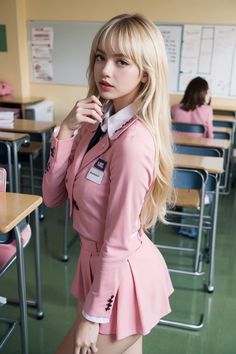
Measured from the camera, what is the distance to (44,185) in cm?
116

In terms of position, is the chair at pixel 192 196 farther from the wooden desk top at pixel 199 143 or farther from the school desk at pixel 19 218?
the school desk at pixel 19 218

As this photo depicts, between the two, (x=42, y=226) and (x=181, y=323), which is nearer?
(x=181, y=323)

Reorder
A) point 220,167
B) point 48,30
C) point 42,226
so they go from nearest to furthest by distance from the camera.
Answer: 1. point 220,167
2. point 42,226
3. point 48,30

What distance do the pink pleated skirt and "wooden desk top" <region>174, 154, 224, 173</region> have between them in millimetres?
1357

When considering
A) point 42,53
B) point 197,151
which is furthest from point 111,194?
point 42,53

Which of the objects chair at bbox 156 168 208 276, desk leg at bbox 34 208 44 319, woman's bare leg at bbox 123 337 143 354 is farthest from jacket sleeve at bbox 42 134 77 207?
chair at bbox 156 168 208 276

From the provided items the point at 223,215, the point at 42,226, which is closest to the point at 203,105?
the point at 223,215

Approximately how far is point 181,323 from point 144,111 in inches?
62.5

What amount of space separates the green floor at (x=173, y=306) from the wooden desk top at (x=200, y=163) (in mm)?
806

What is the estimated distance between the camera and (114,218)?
90 centimetres

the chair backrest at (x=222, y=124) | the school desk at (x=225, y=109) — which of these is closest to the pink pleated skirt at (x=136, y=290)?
the chair backrest at (x=222, y=124)

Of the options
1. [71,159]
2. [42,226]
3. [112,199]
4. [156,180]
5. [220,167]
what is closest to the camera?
[112,199]

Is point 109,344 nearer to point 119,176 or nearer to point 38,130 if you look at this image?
point 119,176

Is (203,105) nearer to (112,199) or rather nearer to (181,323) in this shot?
(181,323)
